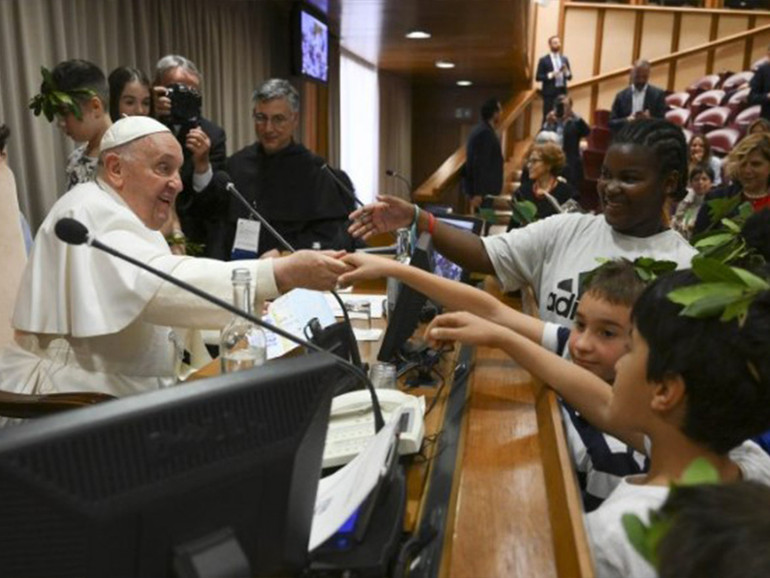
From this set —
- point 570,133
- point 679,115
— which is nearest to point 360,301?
point 570,133

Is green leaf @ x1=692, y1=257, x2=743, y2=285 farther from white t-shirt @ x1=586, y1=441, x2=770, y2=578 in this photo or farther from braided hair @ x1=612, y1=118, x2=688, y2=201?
braided hair @ x1=612, y1=118, x2=688, y2=201

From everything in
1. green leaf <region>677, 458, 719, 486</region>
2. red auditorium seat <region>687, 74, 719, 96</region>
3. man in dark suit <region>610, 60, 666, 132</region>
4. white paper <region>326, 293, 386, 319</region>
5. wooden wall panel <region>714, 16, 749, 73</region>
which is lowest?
white paper <region>326, 293, 386, 319</region>

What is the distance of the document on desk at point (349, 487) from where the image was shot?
32.0 inches

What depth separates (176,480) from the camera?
600 millimetres

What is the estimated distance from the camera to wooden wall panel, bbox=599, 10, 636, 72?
1073cm

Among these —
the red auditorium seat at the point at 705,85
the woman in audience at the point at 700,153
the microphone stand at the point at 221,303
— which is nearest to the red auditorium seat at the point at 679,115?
the red auditorium seat at the point at 705,85

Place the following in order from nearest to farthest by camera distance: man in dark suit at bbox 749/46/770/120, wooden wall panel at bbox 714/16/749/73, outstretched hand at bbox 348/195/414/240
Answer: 1. outstretched hand at bbox 348/195/414/240
2. man in dark suit at bbox 749/46/770/120
3. wooden wall panel at bbox 714/16/749/73

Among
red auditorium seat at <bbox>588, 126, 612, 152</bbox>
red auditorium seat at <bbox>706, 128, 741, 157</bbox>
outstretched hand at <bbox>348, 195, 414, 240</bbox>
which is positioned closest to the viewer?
A: outstretched hand at <bbox>348, 195, 414, 240</bbox>

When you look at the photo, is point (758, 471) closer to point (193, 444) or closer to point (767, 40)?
point (193, 444)

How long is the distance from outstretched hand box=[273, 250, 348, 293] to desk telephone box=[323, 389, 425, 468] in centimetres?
35

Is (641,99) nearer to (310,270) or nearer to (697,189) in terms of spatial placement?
(697,189)

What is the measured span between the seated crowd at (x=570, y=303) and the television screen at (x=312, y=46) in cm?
315

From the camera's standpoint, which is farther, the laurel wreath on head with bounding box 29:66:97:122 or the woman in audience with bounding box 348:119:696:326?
the laurel wreath on head with bounding box 29:66:97:122

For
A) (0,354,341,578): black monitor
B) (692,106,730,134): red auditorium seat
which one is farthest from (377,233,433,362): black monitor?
(692,106,730,134): red auditorium seat
